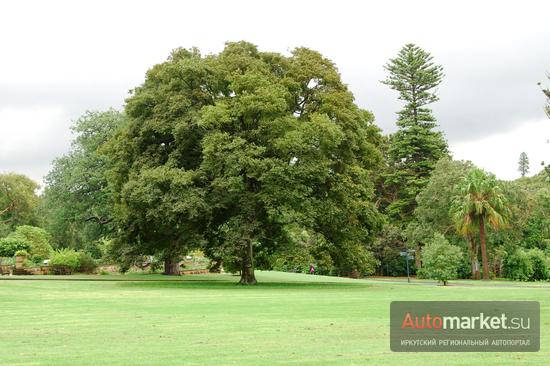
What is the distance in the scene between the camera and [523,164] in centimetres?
17225

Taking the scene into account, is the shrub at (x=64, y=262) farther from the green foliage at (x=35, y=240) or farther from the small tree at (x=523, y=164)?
the small tree at (x=523, y=164)

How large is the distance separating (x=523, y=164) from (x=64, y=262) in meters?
141

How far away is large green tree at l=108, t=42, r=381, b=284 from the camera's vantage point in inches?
1517

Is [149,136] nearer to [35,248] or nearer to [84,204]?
[84,204]

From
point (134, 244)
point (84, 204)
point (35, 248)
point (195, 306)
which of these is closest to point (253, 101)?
point (134, 244)

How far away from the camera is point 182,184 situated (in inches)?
1507

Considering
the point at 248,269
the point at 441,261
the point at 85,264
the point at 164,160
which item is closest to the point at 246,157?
the point at 164,160

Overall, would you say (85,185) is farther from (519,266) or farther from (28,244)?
(519,266)

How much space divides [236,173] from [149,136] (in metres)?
8.10

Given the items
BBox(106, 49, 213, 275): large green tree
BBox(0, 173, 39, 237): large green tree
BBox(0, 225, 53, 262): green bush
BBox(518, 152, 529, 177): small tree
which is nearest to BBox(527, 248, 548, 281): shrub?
BBox(106, 49, 213, 275): large green tree

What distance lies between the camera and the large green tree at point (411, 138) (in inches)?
3167

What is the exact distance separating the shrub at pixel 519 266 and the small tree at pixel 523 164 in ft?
365

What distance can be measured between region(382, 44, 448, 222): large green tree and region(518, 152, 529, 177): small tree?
9494 cm

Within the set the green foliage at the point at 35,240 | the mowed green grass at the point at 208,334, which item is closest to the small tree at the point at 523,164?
the green foliage at the point at 35,240
